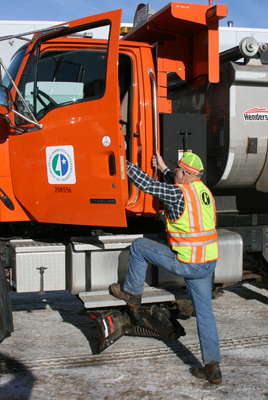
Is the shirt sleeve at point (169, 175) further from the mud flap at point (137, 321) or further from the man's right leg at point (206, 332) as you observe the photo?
the mud flap at point (137, 321)

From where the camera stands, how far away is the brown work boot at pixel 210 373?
3.39 metres

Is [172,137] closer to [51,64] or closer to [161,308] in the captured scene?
[51,64]

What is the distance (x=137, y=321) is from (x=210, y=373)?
36.2 inches

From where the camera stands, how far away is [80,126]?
3670mm

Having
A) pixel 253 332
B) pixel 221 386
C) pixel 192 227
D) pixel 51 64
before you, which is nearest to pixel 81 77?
pixel 51 64

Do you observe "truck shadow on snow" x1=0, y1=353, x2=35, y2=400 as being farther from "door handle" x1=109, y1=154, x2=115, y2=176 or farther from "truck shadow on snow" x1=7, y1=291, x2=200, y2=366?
"door handle" x1=109, y1=154, x2=115, y2=176

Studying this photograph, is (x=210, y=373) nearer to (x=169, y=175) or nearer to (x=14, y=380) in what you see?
(x=14, y=380)

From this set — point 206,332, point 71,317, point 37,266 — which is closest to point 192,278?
point 206,332

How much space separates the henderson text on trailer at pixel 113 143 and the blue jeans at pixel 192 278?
26cm

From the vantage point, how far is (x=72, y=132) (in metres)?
3.70

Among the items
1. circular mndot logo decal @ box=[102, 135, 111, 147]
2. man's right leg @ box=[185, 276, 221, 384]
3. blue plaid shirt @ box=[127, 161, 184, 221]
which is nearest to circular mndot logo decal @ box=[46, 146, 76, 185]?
circular mndot logo decal @ box=[102, 135, 111, 147]

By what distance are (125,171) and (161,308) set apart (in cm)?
143

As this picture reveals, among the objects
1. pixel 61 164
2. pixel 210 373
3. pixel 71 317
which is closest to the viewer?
pixel 210 373

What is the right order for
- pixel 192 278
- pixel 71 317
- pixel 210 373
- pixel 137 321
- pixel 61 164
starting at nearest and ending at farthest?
pixel 210 373, pixel 192 278, pixel 61 164, pixel 137 321, pixel 71 317
